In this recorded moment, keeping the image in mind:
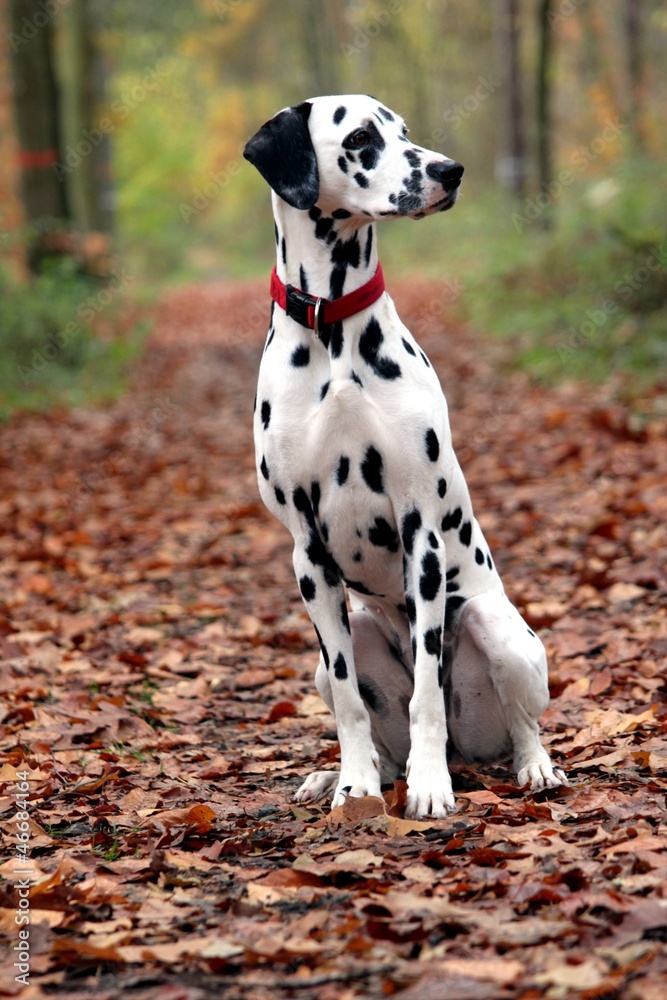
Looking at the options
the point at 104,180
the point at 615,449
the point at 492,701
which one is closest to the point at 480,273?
the point at 615,449

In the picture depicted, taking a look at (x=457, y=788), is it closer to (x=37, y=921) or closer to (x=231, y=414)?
(x=37, y=921)

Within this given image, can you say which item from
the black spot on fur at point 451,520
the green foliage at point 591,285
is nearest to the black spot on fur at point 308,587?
the black spot on fur at point 451,520

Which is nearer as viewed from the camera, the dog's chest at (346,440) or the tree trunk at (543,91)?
the dog's chest at (346,440)

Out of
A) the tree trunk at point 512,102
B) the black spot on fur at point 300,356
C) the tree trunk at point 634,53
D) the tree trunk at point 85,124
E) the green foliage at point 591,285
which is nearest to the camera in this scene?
the black spot on fur at point 300,356

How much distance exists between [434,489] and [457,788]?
43.2 inches

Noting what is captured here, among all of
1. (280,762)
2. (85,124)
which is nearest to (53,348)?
(280,762)

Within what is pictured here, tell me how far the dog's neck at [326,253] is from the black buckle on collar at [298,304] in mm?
23

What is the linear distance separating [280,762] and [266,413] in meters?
1.54

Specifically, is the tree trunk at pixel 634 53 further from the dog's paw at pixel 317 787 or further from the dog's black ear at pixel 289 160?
the dog's paw at pixel 317 787

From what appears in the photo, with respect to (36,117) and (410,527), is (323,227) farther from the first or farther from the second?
(36,117)

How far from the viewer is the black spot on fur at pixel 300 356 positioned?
4016mm

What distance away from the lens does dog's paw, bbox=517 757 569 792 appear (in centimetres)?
404

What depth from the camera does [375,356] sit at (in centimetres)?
399

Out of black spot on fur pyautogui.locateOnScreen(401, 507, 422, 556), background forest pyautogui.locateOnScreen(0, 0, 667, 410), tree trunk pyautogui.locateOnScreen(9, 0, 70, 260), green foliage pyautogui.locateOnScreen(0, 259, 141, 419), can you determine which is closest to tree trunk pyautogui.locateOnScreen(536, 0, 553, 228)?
background forest pyautogui.locateOnScreen(0, 0, 667, 410)
